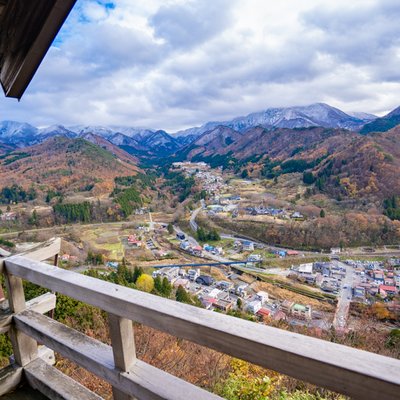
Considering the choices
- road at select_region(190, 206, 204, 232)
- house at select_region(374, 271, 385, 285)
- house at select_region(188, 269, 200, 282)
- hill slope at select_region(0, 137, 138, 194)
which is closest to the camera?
house at select_region(374, 271, 385, 285)

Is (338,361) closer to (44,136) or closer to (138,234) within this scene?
(138,234)

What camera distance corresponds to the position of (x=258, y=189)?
48.3 metres

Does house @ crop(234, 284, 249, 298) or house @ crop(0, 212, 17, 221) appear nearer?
house @ crop(234, 284, 249, 298)

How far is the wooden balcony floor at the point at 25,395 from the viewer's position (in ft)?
4.03

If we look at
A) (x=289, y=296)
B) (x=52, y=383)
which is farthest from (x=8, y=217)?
(x=52, y=383)

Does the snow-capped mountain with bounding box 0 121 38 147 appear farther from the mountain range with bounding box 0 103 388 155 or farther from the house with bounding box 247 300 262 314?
the house with bounding box 247 300 262 314

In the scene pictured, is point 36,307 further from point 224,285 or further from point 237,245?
point 237,245

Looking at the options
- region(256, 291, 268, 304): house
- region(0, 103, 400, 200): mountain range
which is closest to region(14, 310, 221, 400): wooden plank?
region(256, 291, 268, 304): house

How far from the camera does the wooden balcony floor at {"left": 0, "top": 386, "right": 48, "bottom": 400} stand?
4.03 ft

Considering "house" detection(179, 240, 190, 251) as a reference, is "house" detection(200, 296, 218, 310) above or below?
above

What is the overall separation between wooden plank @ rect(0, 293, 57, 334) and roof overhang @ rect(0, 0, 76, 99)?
0.92 meters

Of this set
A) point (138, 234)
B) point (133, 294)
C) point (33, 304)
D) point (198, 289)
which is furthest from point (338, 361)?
point (138, 234)

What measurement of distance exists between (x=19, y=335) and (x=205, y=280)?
762 inches

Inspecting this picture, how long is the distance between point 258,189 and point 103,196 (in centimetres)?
2510
